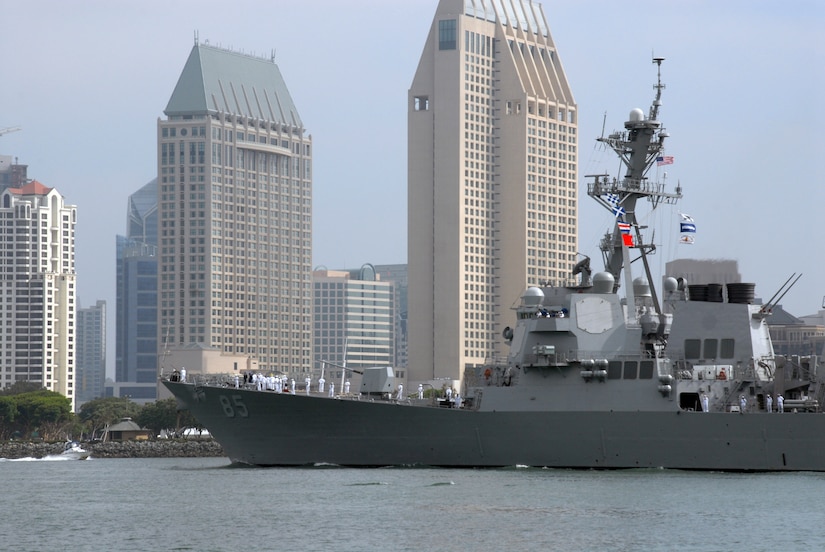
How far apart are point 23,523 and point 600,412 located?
1569 centimetres

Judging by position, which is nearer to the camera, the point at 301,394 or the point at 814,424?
the point at 814,424

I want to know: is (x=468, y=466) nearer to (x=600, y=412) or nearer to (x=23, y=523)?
(x=600, y=412)

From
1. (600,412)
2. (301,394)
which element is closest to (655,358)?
(600,412)

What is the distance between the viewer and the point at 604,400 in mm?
39219

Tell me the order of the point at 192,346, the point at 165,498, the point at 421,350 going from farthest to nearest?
the point at 192,346, the point at 421,350, the point at 165,498

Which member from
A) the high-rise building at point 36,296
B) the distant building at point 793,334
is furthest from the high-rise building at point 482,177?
the high-rise building at point 36,296

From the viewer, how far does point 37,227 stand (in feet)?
465

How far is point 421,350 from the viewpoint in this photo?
11425cm

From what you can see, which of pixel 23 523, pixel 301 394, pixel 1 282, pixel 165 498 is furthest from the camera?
pixel 1 282

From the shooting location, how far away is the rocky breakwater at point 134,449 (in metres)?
73.4

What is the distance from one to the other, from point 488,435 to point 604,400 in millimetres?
3440

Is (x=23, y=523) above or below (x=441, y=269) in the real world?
below

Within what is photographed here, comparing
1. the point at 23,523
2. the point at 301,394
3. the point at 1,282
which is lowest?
the point at 23,523

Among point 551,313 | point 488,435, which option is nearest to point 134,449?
point 488,435
